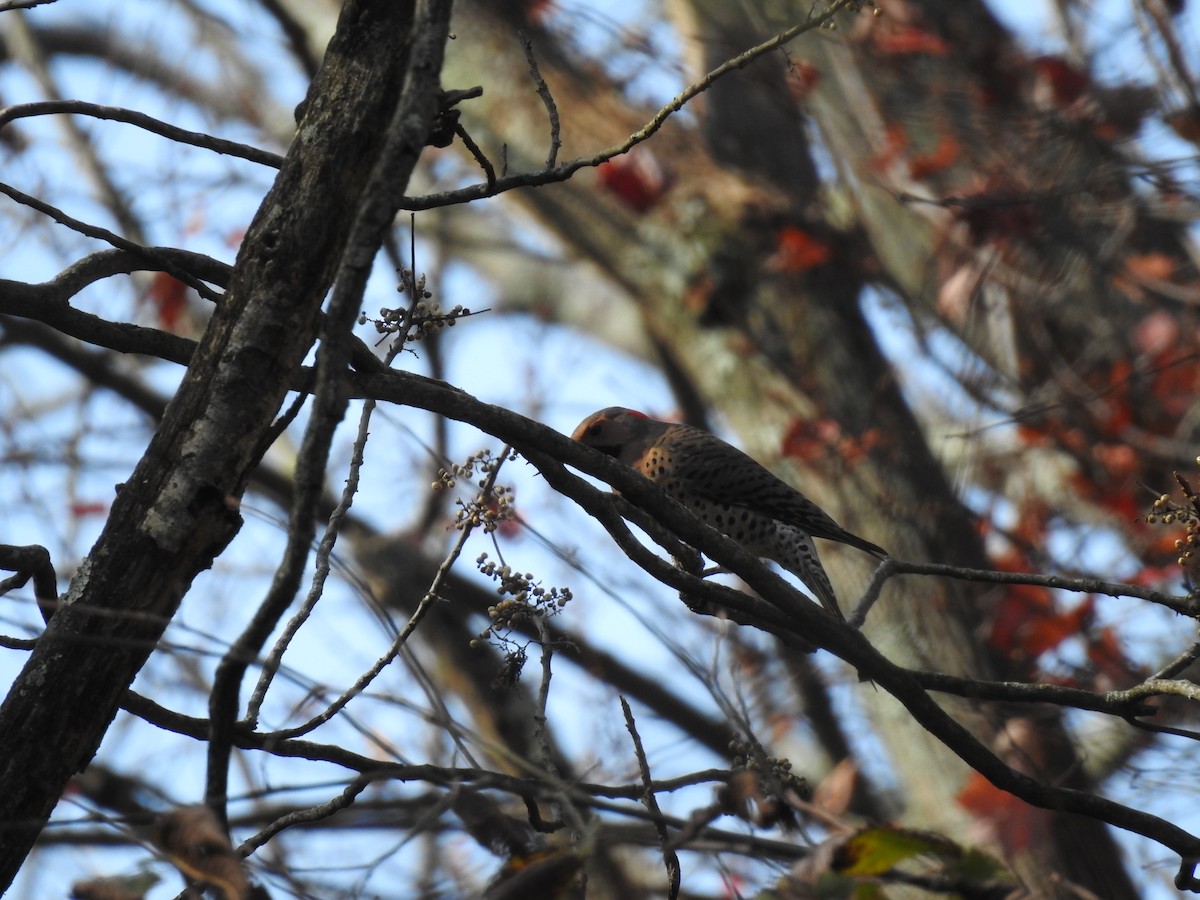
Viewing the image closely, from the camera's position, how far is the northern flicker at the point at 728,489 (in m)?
5.75

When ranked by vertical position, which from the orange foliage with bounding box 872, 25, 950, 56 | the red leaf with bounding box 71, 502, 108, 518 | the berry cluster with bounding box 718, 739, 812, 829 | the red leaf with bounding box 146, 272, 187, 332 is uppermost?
the orange foliage with bounding box 872, 25, 950, 56

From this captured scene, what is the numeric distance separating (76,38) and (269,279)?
11.4 meters

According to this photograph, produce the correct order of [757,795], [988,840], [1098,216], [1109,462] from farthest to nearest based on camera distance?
[1109,462], [1098,216], [988,840], [757,795]

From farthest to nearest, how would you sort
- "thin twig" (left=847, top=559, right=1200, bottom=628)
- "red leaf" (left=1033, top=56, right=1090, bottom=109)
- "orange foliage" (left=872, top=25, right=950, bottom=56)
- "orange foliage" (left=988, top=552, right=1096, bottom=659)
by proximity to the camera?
"orange foliage" (left=872, top=25, right=950, bottom=56)
"red leaf" (left=1033, top=56, right=1090, bottom=109)
"orange foliage" (left=988, top=552, right=1096, bottom=659)
"thin twig" (left=847, top=559, right=1200, bottom=628)

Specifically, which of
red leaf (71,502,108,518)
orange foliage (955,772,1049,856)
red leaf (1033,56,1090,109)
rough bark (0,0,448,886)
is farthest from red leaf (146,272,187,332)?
rough bark (0,0,448,886)

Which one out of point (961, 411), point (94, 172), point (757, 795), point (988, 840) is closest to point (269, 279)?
point (757, 795)

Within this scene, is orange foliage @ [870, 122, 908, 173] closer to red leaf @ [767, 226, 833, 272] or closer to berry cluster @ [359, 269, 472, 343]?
red leaf @ [767, 226, 833, 272]

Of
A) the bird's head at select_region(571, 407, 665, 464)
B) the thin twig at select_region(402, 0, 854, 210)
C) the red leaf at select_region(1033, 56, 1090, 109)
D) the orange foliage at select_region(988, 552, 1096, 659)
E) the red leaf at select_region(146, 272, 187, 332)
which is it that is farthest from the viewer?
the red leaf at select_region(146, 272, 187, 332)

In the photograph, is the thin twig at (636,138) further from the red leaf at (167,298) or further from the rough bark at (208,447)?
the red leaf at (167,298)

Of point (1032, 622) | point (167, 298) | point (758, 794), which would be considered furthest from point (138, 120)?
point (167, 298)

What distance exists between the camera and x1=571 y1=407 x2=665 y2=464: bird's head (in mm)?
6523

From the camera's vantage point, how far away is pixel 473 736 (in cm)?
187

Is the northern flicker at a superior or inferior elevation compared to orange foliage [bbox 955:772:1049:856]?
→ superior

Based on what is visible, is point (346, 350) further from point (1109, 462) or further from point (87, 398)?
point (87, 398)
